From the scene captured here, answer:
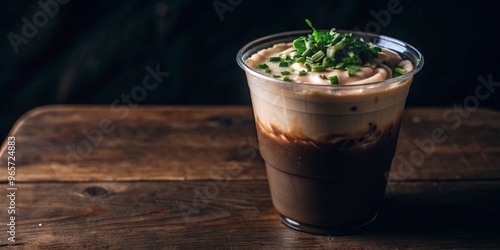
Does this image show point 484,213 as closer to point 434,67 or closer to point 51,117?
point 434,67

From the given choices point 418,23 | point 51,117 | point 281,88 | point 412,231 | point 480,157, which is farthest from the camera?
point 418,23

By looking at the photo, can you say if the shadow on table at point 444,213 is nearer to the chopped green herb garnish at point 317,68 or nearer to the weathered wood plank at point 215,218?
the weathered wood plank at point 215,218

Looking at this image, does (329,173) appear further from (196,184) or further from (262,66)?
(196,184)

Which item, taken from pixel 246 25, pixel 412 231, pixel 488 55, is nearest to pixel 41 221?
pixel 412 231

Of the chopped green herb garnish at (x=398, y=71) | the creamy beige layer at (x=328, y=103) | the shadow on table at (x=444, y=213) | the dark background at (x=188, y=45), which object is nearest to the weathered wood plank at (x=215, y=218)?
the shadow on table at (x=444, y=213)

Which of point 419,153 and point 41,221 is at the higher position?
point 41,221

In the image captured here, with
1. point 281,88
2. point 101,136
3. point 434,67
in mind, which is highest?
point 281,88

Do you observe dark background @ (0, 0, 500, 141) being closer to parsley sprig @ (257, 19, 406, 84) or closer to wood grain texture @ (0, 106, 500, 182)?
wood grain texture @ (0, 106, 500, 182)
